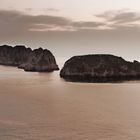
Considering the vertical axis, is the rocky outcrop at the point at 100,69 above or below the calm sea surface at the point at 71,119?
above

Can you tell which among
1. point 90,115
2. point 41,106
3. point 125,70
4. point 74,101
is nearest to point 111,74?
point 125,70

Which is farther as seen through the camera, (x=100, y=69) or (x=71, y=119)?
(x=100, y=69)

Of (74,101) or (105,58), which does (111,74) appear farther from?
(74,101)

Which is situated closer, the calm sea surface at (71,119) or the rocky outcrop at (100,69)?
the calm sea surface at (71,119)

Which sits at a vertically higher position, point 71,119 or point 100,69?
point 100,69

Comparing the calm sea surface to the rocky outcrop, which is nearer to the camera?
the calm sea surface

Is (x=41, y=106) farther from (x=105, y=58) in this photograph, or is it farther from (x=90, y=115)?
(x=105, y=58)

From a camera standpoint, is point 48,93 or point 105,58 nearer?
point 48,93

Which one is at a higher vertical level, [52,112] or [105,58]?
[105,58]

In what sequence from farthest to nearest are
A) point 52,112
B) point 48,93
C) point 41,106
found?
point 48,93
point 41,106
point 52,112

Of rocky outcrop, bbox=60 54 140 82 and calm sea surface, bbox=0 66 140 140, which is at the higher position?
rocky outcrop, bbox=60 54 140 82

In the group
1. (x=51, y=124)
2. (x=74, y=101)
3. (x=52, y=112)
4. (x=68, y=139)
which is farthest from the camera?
(x=74, y=101)
